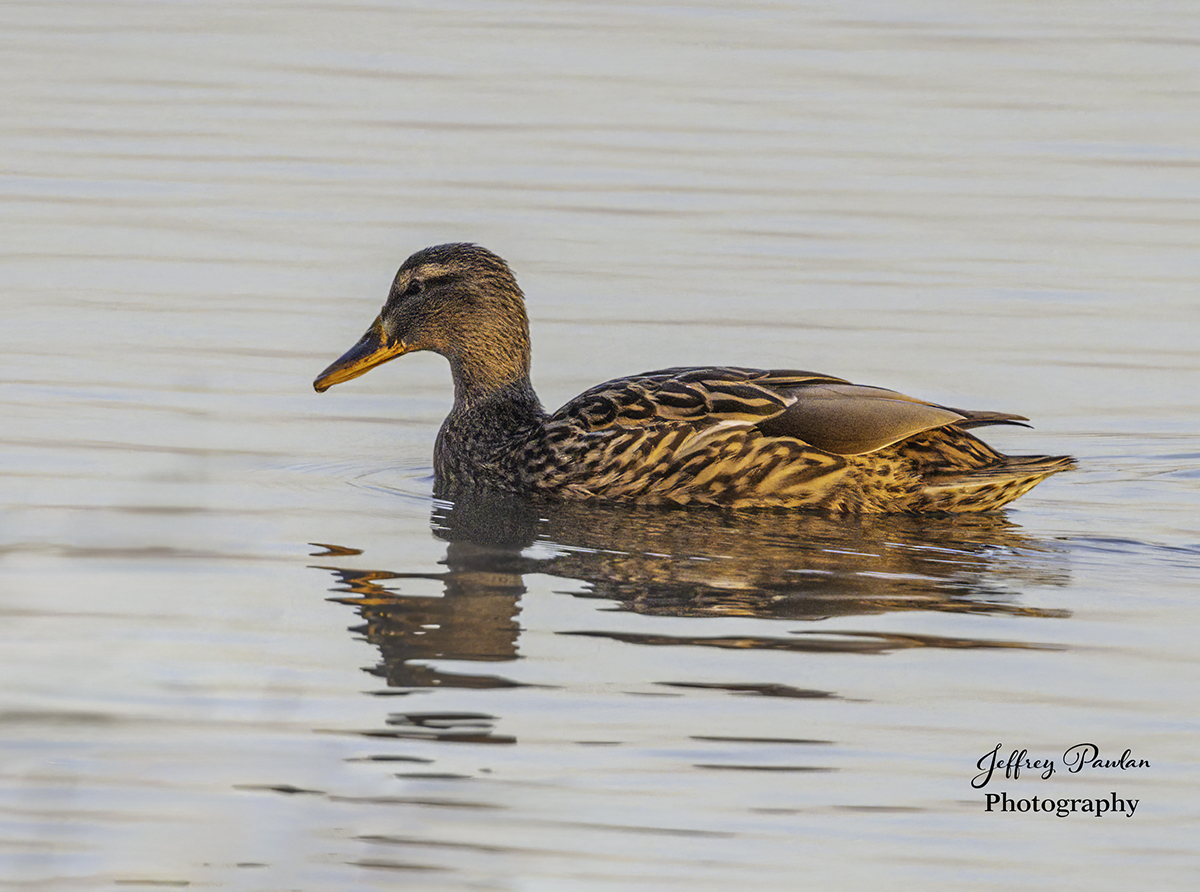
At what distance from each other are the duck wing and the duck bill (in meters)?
1.28

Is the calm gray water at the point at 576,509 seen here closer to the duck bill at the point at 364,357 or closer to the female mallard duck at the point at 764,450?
the female mallard duck at the point at 764,450

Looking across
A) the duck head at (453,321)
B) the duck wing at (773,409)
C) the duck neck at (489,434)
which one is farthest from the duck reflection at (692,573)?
the duck head at (453,321)

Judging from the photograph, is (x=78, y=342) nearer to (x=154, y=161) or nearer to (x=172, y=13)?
(x=154, y=161)

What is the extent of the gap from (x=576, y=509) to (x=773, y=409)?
0.95m

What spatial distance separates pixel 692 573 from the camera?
8.36m

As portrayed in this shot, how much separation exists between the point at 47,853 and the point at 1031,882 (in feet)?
7.76

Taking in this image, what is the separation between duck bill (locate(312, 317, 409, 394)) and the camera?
421 inches

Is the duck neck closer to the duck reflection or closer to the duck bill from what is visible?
the duck reflection

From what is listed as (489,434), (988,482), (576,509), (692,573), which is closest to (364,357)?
(489,434)

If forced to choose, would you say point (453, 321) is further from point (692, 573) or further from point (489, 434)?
point (692, 573)

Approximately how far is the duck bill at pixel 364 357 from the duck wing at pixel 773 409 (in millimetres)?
1282

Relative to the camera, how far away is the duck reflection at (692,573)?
734 centimetres

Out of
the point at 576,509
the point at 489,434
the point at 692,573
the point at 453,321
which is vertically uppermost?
the point at 453,321

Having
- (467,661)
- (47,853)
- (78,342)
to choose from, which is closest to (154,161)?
(78,342)
